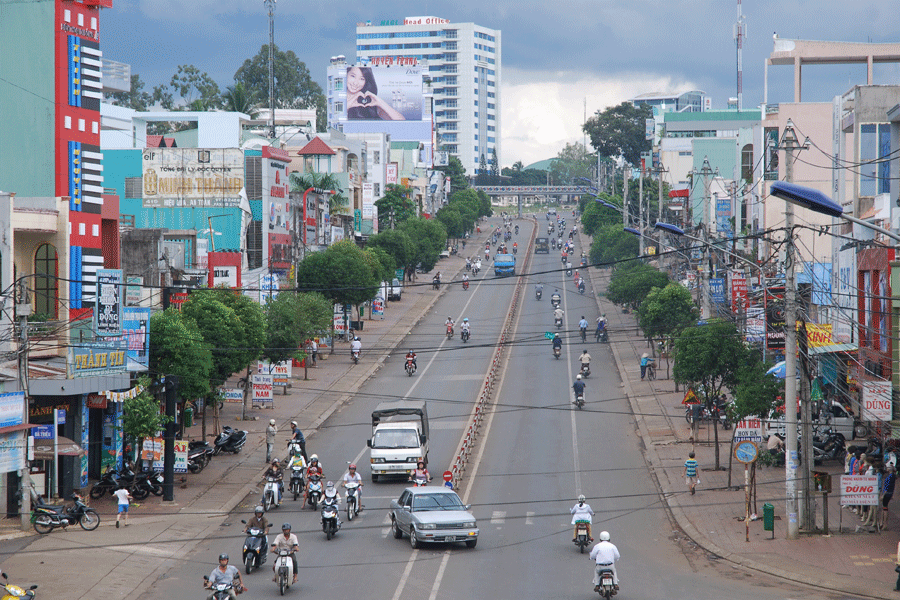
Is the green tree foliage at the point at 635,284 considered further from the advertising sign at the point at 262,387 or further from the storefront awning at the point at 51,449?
the storefront awning at the point at 51,449

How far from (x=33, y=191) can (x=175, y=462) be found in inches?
383

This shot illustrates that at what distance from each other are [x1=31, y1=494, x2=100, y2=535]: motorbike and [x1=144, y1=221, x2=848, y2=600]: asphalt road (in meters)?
3.32

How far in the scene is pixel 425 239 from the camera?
94.1 meters

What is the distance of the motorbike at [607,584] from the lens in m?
19.6

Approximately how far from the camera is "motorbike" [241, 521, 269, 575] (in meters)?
22.7

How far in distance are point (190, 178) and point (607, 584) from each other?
161 ft

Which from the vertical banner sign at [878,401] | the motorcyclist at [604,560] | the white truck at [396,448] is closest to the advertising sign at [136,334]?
the white truck at [396,448]

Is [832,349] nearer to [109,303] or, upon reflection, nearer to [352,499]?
[352,499]

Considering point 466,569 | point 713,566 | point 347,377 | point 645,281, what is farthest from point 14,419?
point 645,281

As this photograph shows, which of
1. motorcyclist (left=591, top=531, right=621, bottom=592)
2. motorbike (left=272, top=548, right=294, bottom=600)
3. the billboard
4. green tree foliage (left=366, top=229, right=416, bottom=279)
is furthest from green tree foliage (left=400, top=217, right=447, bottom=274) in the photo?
the billboard

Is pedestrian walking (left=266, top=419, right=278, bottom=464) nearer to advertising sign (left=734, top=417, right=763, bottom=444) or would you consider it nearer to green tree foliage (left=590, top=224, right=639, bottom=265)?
advertising sign (left=734, top=417, right=763, bottom=444)

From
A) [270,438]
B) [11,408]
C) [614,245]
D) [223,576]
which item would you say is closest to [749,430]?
[223,576]

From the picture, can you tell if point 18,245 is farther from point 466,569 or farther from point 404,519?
point 466,569

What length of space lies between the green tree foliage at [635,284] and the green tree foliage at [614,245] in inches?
615
